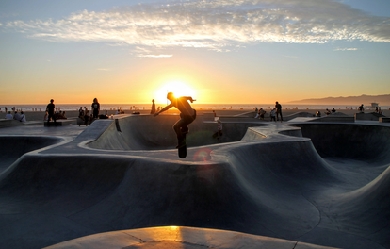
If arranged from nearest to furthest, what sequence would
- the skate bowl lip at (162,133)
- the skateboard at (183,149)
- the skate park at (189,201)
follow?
1. the skate park at (189,201)
2. the skateboard at (183,149)
3. the skate bowl lip at (162,133)

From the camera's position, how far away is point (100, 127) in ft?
46.7

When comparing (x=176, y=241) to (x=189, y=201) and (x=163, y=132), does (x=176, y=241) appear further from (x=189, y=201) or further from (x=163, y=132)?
(x=163, y=132)

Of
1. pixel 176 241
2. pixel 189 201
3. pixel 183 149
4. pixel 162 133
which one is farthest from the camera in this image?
pixel 162 133

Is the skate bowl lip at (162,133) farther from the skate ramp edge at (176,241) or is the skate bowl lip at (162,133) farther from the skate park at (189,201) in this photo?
the skate ramp edge at (176,241)

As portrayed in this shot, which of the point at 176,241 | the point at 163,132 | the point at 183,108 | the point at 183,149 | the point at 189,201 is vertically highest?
the point at 183,108

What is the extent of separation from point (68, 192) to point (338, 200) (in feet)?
21.8

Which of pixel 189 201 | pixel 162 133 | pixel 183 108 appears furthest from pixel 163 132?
pixel 189 201

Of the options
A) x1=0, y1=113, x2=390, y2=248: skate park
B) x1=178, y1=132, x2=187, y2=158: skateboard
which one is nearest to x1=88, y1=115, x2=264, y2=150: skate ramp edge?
x1=0, y1=113, x2=390, y2=248: skate park

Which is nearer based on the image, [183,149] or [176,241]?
[176,241]

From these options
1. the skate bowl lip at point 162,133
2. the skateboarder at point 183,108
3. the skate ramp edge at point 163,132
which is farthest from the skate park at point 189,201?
the skate ramp edge at point 163,132

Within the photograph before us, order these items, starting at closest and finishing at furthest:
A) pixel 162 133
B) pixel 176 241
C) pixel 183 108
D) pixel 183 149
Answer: pixel 176 241 < pixel 183 108 < pixel 183 149 < pixel 162 133

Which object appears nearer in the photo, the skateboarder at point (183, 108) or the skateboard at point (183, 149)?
the skateboarder at point (183, 108)

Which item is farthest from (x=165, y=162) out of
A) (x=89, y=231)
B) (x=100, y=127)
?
(x=100, y=127)

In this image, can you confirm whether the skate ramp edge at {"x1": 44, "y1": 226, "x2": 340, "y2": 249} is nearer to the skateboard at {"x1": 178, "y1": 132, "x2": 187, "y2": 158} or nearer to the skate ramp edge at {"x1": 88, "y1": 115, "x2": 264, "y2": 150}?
the skateboard at {"x1": 178, "y1": 132, "x2": 187, "y2": 158}
